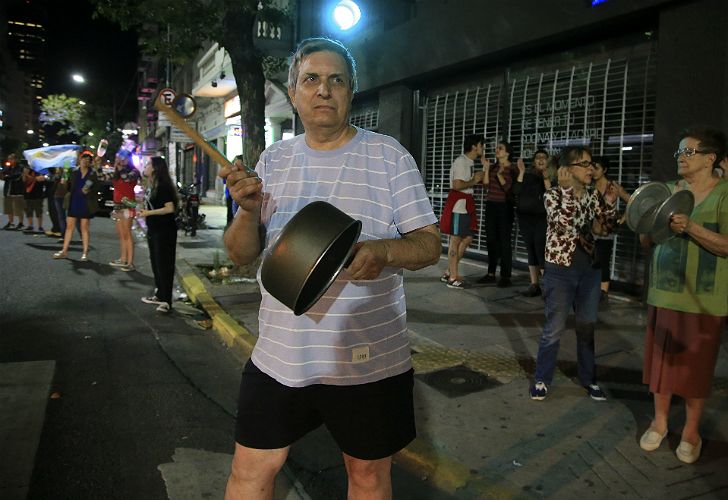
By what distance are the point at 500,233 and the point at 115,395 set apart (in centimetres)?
543

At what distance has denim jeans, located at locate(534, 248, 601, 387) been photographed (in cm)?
411

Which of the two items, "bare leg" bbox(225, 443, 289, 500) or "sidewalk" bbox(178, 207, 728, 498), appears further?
"sidewalk" bbox(178, 207, 728, 498)

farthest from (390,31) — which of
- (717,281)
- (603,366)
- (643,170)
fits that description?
(717,281)

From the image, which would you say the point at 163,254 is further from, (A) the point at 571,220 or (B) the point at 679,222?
(B) the point at 679,222

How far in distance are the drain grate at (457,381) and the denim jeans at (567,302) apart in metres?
0.49

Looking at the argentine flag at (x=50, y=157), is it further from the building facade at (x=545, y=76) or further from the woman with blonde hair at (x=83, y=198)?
the building facade at (x=545, y=76)

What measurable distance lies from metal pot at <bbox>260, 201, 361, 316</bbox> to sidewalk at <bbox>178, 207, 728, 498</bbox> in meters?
1.99

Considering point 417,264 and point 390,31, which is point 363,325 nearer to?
point 417,264

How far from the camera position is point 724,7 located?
5.90m

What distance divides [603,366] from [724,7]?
12.6 feet

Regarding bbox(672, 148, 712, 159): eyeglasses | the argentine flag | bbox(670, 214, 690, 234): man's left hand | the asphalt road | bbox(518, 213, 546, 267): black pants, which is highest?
the argentine flag

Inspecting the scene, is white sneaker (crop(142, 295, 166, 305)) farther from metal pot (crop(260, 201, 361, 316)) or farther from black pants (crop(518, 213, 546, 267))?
metal pot (crop(260, 201, 361, 316))

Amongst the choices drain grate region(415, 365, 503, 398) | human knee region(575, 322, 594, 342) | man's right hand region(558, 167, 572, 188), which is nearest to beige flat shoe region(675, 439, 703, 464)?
human knee region(575, 322, 594, 342)

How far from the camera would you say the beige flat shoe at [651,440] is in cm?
346
